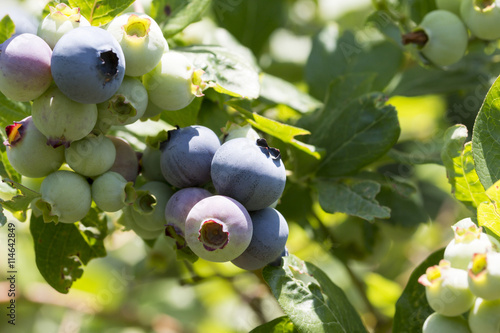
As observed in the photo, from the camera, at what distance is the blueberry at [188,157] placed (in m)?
0.97

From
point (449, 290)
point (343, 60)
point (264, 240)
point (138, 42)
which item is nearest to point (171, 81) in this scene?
point (138, 42)

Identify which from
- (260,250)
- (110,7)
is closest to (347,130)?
(260,250)

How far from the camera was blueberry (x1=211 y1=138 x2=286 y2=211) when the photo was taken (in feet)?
2.98

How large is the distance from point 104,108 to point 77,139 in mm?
66

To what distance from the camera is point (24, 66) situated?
2.81 ft

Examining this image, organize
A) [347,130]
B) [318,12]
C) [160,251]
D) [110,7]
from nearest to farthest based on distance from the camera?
[110,7] → [347,130] → [160,251] → [318,12]

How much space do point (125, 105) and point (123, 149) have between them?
0.48ft

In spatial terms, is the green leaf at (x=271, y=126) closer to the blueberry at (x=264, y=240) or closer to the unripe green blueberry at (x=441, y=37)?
the blueberry at (x=264, y=240)

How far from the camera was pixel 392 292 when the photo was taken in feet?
6.25

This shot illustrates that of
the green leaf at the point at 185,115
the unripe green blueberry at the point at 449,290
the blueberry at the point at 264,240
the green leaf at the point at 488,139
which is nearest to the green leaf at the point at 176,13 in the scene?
the green leaf at the point at 185,115

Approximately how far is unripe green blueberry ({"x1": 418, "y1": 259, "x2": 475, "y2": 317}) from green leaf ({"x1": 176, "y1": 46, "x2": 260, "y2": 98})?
1.56 ft

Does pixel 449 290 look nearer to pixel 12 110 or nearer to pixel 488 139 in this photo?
pixel 488 139

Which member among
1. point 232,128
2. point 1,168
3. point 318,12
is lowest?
point 318,12

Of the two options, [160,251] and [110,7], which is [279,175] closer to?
[110,7]
